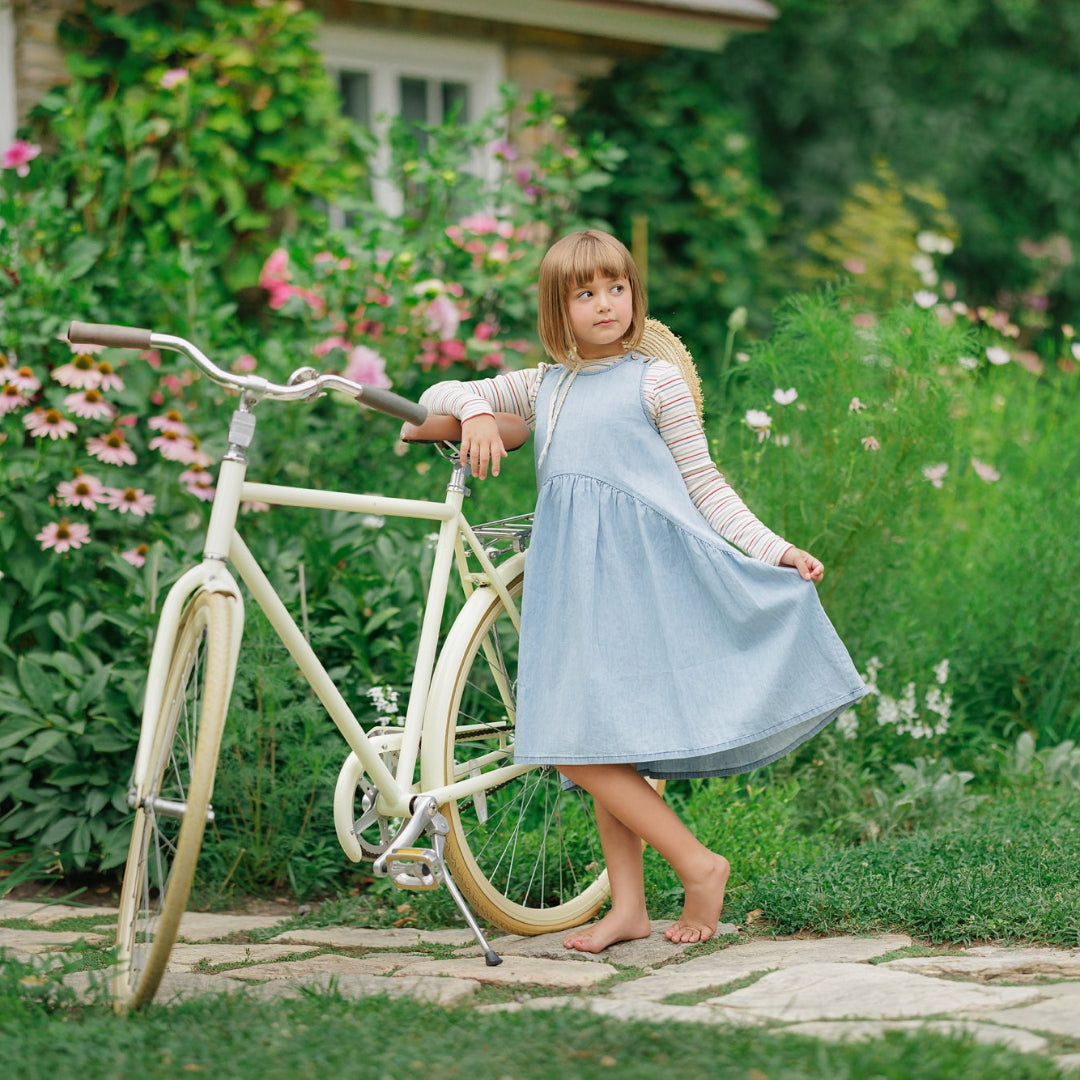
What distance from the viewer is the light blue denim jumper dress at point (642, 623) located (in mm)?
2688

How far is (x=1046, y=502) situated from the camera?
4.62 meters

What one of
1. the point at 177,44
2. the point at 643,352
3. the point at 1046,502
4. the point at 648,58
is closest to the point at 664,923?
the point at 643,352

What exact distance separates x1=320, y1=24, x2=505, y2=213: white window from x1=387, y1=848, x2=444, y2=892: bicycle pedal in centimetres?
479

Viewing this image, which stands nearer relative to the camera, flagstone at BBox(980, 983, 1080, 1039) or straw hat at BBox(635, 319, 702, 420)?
flagstone at BBox(980, 983, 1080, 1039)

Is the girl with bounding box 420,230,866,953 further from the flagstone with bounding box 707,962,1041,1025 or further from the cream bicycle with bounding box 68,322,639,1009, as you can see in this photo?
the flagstone with bounding box 707,962,1041,1025

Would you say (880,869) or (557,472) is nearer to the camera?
(557,472)

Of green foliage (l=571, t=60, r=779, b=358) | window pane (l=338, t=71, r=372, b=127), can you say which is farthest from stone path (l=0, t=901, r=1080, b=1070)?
green foliage (l=571, t=60, r=779, b=358)

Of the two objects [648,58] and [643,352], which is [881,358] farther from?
[648,58]

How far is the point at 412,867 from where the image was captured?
2.59m

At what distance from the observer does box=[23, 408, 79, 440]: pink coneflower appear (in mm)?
3734

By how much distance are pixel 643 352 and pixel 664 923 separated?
4.04ft

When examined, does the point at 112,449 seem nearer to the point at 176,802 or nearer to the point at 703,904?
the point at 176,802

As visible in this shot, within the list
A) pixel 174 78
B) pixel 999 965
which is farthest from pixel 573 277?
pixel 174 78

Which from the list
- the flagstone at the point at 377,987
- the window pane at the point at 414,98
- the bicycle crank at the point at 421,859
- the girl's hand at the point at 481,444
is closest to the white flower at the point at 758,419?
the girl's hand at the point at 481,444
